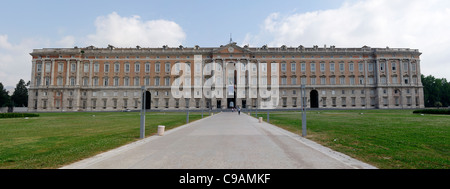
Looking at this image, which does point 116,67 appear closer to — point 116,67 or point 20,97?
point 116,67

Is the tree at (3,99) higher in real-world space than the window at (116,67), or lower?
lower

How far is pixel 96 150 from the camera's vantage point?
8.31m

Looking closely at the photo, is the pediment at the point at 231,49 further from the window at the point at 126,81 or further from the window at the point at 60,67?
the window at the point at 60,67

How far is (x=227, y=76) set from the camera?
73.0 meters

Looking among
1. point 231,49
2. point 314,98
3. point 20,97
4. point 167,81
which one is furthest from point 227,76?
point 20,97

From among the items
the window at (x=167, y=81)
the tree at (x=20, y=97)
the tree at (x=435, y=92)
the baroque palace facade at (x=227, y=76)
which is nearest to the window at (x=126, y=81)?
the baroque palace facade at (x=227, y=76)

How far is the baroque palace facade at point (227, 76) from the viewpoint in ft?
237

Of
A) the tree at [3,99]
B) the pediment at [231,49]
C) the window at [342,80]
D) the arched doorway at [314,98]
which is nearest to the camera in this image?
the pediment at [231,49]

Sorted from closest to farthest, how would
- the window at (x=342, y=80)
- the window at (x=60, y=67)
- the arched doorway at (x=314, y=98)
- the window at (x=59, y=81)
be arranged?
the window at (x=59, y=81) → the window at (x=60, y=67) → the window at (x=342, y=80) → the arched doorway at (x=314, y=98)

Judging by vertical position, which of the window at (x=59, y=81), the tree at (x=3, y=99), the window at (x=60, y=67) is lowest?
the tree at (x=3, y=99)

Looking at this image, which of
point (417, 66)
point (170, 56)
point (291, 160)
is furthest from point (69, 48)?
point (417, 66)

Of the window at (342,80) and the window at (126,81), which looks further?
the window at (342,80)

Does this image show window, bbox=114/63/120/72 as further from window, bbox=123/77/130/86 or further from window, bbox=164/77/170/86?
window, bbox=164/77/170/86
